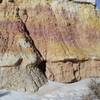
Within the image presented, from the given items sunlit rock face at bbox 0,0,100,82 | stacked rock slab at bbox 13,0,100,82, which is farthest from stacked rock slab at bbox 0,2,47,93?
stacked rock slab at bbox 13,0,100,82

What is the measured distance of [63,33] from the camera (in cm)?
1216

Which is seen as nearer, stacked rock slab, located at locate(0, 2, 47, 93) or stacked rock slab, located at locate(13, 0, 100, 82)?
stacked rock slab, located at locate(0, 2, 47, 93)

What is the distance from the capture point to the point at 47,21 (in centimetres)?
1198

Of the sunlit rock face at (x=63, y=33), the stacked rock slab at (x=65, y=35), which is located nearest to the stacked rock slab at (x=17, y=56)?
the sunlit rock face at (x=63, y=33)

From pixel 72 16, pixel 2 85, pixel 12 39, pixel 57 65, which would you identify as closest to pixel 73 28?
pixel 72 16

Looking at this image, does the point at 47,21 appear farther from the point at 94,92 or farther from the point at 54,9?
the point at 94,92

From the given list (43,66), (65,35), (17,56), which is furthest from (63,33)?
(17,56)

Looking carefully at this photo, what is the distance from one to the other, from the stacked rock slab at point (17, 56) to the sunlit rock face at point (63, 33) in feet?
0.26

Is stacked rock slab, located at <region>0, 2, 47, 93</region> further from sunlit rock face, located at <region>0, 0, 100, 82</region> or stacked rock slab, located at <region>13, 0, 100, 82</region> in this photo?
stacked rock slab, located at <region>13, 0, 100, 82</region>

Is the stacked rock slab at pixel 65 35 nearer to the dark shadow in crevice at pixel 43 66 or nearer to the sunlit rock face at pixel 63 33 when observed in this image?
the sunlit rock face at pixel 63 33

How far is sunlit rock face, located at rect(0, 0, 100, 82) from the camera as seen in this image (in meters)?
11.5

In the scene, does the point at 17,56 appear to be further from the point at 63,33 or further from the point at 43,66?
the point at 63,33

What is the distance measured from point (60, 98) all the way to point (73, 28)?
372 cm

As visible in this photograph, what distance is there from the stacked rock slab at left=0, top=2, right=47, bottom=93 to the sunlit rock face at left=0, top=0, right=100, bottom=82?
80 mm
